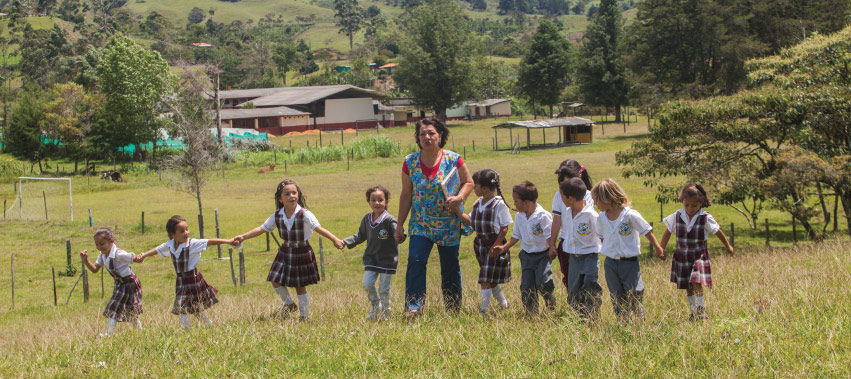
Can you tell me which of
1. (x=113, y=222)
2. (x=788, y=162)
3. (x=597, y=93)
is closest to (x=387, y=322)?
(x=788, y=162)

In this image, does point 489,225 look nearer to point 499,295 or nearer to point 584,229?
point 499,295

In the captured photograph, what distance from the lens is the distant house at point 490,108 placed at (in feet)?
286

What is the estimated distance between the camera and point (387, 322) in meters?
6.12

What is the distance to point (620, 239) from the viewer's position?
630cm

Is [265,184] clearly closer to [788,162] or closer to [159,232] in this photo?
[159,232]

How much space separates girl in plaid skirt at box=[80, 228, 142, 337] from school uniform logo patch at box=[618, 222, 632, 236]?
5062 mm

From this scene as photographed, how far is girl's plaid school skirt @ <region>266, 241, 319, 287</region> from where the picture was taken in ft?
24.0

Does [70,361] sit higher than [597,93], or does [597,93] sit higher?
[597,93]

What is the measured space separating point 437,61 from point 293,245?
7169 centimetres

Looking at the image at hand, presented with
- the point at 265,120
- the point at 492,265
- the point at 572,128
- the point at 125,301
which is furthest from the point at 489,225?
the point at 265,120

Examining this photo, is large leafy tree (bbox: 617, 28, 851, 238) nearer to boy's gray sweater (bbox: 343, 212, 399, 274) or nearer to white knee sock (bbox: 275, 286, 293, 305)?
boy's gray sweater (bbox: 343, 212, 399, 274)

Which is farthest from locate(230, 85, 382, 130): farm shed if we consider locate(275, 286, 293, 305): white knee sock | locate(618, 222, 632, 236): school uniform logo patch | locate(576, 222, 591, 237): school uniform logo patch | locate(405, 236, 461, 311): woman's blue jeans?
locate(618, 222, 632, 236): school uniform logo patch

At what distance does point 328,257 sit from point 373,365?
1457cm

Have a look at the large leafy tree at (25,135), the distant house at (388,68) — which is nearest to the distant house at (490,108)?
the distant house at (388,68)
